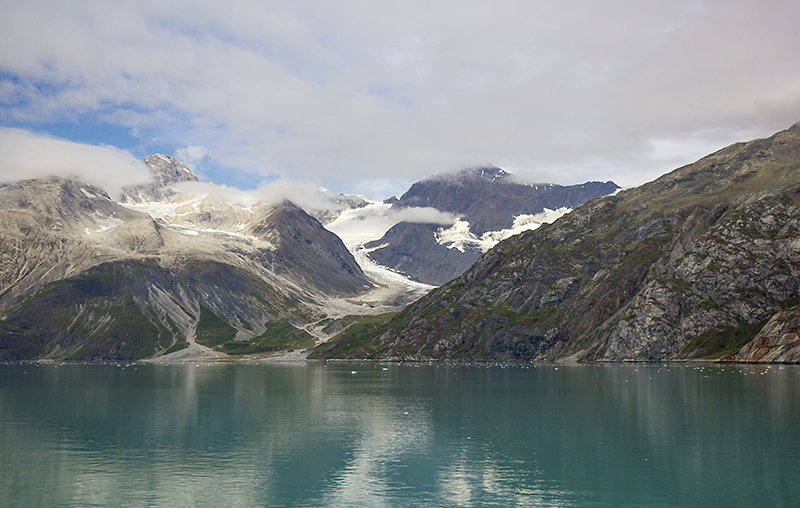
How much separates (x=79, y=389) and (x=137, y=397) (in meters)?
40.4

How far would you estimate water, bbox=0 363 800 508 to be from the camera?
56.4 meters

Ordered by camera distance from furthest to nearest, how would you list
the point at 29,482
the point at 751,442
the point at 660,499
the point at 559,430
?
the point at 559,430
the point at 751,442
the point at 29,482
the point at 660,499

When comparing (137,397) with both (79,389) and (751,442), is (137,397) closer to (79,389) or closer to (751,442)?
(79,389)

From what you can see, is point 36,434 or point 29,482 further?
point 36,434

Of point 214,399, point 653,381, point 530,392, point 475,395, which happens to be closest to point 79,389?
point 214,399

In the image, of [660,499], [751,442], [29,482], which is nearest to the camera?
[660,499]

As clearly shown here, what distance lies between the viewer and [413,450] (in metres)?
77.8

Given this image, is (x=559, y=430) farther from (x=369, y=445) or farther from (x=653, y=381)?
(x=653, y=381)

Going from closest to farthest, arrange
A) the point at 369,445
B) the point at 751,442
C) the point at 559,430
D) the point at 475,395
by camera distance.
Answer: the point at 751,442, the point at 369,445, the point at 559,430, the point at 475,395

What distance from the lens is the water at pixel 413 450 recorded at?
56438 mm

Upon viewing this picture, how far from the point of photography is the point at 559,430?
89500mm

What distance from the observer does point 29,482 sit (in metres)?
61.7

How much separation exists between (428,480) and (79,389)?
148159 mm

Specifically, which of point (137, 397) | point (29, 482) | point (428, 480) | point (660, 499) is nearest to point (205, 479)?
point (29, 482)
